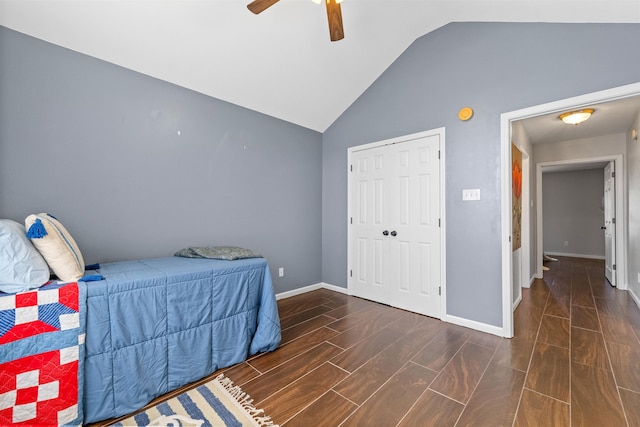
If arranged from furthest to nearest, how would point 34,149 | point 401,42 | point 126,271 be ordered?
point 401,42, point 34,149, point 126,271

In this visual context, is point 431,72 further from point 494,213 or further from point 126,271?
point 126,271

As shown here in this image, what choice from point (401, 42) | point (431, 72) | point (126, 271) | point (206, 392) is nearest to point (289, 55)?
point (401, 42)

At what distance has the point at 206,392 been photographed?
1.72 meters

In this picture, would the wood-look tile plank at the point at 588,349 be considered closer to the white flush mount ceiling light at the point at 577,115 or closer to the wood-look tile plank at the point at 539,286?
the wood-look tile plank at the point at 539,286

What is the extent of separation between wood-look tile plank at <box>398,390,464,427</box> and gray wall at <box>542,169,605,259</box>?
24.9 ft

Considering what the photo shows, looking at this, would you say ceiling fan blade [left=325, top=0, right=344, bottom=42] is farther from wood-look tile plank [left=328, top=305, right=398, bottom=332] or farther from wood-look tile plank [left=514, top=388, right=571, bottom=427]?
wood-look tile plank [left=514, top=388, right=571, bottom=427]


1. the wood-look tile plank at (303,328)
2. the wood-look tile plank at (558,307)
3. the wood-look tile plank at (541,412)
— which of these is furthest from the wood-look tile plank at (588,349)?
the wood-look tile plank at (303,328)

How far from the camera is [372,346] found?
2.33 metres

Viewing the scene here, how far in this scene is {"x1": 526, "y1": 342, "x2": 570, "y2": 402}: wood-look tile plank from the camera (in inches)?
68.4

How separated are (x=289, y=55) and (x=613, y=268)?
5575 mm

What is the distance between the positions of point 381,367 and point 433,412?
0.50 meters

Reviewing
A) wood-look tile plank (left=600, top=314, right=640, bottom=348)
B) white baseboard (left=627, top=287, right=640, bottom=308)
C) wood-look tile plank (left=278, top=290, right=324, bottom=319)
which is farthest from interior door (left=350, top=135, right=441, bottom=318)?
white baseboard (left=627, top=287, right=640, bottom=308)

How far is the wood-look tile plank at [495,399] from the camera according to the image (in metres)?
1.50

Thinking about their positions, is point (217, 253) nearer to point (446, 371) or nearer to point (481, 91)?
point (446, 371)
